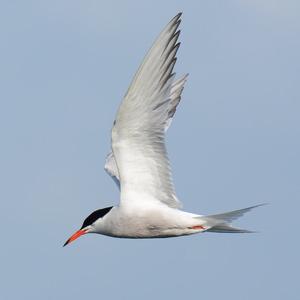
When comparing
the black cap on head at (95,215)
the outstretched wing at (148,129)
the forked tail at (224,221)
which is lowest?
the forked tail at (224,221)

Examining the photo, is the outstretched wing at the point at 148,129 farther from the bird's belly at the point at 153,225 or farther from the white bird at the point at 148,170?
the bird's belly at the point at 153,225

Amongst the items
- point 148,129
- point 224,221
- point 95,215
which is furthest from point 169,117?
point 224,221

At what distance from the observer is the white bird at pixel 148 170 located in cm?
1363

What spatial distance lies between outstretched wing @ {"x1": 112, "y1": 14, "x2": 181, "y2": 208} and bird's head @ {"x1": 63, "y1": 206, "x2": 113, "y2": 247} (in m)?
0.37


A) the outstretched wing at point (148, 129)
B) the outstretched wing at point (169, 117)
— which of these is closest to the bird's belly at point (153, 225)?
the outstretched wing at point (148, 129)

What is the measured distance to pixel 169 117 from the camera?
15938 mm

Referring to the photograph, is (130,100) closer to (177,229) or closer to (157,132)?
(157,132)

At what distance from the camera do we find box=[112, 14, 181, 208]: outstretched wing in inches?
531

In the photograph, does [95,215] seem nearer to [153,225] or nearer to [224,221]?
[153,225]

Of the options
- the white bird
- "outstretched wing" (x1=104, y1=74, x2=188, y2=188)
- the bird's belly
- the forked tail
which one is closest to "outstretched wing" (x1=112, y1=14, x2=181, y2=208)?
the white bird

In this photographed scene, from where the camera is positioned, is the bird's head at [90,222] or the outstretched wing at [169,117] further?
the outstretched wing at [169,117]

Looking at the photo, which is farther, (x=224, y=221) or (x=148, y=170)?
(x=148, y=170)

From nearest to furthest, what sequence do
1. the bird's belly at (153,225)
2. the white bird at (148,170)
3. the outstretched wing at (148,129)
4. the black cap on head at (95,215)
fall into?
the outstretched wing at (148,129)
the white bird at (148,170)
the bird's belly at (153,225)
the black cap on head at (95,215)

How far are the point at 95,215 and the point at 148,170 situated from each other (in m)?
0.93
